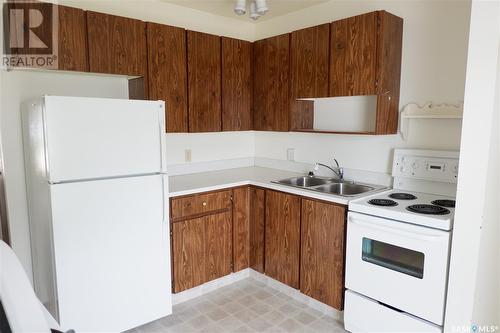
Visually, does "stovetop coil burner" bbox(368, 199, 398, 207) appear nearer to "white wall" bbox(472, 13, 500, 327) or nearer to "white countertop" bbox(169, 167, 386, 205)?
"white countertop" bbox(169, 167, 386, 205)

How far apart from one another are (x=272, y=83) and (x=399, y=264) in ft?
6.10

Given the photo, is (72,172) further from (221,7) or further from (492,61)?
(492,61)

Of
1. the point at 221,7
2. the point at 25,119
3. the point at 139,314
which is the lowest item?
the point at 139,314

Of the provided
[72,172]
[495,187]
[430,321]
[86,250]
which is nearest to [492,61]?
[495,187]

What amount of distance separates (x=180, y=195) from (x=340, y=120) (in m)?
1.49

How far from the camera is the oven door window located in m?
1.97

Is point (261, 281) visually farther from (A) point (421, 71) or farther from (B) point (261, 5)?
(B) point (261, 5)

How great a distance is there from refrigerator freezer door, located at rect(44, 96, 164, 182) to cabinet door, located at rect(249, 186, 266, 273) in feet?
3.16

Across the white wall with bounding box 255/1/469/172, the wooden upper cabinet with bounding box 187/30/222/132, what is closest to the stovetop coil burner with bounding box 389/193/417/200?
the white wall with bounding box 255/1/469/172

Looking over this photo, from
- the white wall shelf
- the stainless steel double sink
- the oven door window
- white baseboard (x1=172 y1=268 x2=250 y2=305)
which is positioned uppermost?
the white wall shelf

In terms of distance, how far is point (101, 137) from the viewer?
2031mm

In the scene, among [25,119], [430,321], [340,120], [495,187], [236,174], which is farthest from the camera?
[236,174]

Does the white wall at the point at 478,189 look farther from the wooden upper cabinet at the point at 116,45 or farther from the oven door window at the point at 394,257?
the wooden upper cabinet at the point at 116,45

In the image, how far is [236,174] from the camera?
3264 mm
